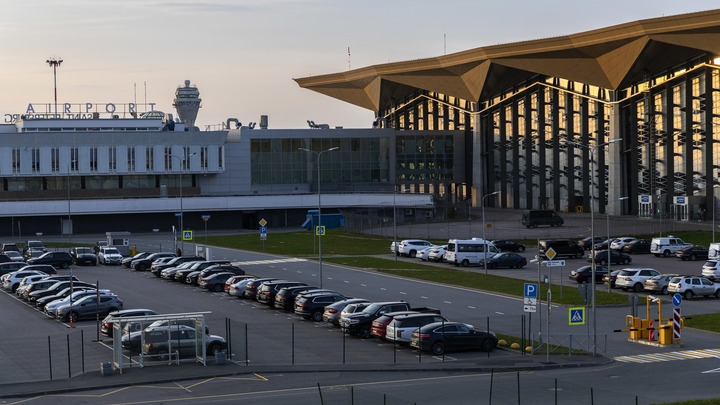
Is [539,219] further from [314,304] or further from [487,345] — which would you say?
[487,345]

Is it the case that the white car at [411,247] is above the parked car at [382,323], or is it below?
above

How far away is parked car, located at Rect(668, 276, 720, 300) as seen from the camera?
56.0 metres

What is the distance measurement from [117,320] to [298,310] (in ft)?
44.0

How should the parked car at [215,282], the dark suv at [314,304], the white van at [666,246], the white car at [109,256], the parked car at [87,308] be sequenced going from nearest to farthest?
the parked car at [87,308] → the dark suv at [314,304] → the parked car at [215,282] → the white car at [109,256] → the white van at [666,246]

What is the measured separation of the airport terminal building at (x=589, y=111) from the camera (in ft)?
344

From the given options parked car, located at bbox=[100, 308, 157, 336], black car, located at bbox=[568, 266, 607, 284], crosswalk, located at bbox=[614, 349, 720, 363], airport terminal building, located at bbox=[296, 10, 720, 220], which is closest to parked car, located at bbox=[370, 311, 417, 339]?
crosswalk, located at bbox=[614, 349, 720, 363]

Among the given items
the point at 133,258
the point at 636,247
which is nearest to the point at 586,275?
the point at 636,247

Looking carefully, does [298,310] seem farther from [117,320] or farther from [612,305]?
[612,305]

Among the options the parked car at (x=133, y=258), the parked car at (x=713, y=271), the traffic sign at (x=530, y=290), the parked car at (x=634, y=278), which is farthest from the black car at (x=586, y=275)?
the parked car at (x=133, y=258)

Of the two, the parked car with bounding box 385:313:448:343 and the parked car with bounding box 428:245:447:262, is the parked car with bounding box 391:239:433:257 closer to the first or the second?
the parked car with bounding box 428:245:447:262

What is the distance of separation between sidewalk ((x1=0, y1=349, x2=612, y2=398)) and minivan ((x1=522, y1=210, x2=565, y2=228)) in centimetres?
6592

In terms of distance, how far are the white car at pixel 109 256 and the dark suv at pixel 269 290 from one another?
28496 millimetres

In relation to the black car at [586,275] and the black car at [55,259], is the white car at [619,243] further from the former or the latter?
the black car at [55,259]

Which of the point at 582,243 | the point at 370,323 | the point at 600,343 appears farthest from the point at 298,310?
the point at 582,243
